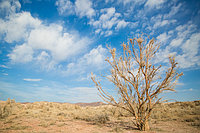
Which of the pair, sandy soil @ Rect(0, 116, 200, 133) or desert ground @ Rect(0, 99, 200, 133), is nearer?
sandy soil @ Rect(0, 116, 200, 133)

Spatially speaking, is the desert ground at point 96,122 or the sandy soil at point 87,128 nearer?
the sandy soil at point 87,128

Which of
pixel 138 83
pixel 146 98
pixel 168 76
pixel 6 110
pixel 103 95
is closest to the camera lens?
pixel 168 76

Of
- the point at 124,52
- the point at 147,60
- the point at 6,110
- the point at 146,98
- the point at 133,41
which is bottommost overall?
the point at 6,110

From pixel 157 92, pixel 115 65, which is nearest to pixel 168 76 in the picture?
pixel 157 92

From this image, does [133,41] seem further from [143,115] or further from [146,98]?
[143,115]

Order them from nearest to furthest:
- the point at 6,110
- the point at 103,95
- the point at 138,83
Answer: the point at 138,83 → the point at 103,95 → the point at 6,110

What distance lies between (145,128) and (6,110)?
14139 mm

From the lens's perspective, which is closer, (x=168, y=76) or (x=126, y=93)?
(x=168, y=76)

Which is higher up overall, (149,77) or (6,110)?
(149,77)

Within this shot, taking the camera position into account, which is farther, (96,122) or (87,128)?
(96,122)

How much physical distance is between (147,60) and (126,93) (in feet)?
6.64

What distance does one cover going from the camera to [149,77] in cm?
548

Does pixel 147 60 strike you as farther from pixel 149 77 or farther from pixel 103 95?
pixel 103 95

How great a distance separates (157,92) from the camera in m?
5.23
